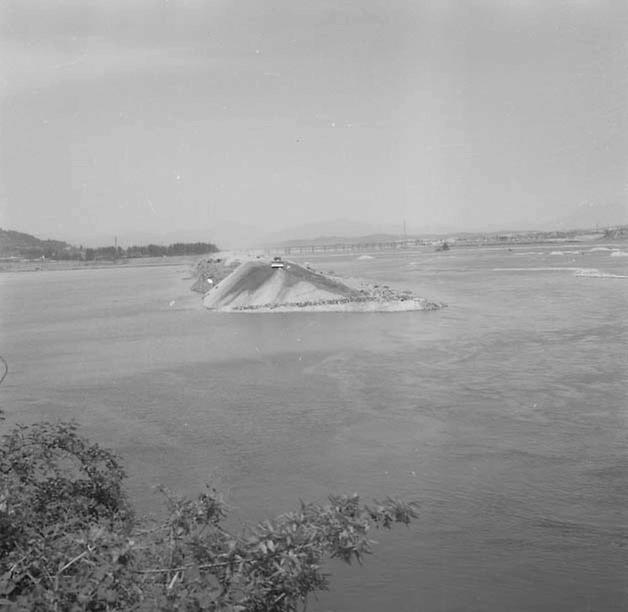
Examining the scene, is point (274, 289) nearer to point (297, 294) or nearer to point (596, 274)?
point (297, 294)

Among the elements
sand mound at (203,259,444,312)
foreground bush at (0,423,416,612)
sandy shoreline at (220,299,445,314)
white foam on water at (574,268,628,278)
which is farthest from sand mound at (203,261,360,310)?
foreground bush at (0,423,416,612)

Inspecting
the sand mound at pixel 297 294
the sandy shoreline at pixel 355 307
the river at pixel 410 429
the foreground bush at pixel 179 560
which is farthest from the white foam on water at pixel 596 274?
the foreground bush at pixel 179 560

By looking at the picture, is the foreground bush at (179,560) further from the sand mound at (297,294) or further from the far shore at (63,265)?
the far shore at (63,265)

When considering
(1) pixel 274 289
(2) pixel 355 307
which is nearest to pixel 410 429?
(2) pixel 355 307

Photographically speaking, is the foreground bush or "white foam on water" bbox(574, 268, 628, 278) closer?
the foreground bush

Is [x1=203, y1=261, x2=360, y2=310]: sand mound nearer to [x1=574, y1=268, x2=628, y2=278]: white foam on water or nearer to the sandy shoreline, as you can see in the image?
the sandy shoreline

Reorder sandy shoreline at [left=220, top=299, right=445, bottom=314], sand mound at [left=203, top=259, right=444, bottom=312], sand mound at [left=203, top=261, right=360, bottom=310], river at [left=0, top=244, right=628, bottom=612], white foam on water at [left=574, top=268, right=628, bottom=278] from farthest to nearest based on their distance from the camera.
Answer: white foam on water at [left=574, top=268, right=628, bottom=278] → sand mound at [left=203, top=261, right=360, bottom=310] → sand mound at [left=203, top=259, right=444, bottom=312] → sandy shoreline at [left=220, top=299, right=445, bottom=314] → river at [left=0, top=244, right=628, bottom=612]

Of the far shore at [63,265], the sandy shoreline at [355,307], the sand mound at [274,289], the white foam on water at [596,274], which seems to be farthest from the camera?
the far shore at [63,265]

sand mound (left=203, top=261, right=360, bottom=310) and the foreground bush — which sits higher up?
the foreground bush

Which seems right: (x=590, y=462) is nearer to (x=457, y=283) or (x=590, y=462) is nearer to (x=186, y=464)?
(x=186, y=464)

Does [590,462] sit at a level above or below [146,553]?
below

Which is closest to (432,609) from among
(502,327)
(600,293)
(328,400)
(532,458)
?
(532,458)
